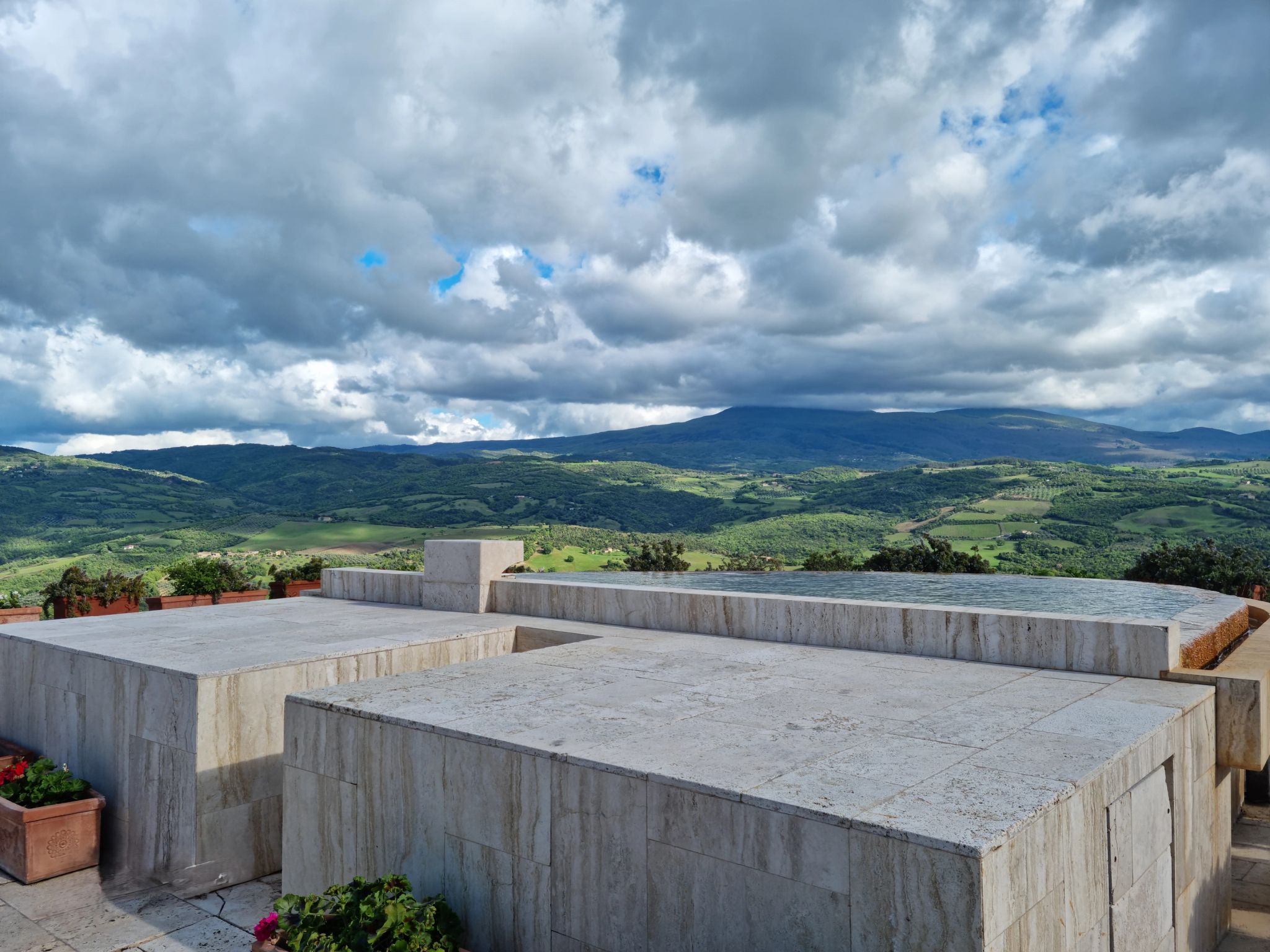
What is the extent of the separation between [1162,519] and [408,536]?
8596 centimetres

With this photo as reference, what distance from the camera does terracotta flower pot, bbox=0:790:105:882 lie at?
8.52m

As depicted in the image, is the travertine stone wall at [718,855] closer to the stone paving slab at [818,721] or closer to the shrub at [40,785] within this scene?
the stone paving slab at [818,721]

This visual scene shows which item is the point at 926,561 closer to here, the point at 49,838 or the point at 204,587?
the point at 204,587

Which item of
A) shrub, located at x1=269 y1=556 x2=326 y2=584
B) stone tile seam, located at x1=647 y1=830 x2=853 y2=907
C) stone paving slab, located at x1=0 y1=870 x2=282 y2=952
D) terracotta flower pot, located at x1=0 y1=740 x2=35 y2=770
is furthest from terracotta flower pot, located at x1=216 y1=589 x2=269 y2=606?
stone tile seam, located at x1=647 y1=830 x2=853 y2=907

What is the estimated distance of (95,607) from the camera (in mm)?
20297

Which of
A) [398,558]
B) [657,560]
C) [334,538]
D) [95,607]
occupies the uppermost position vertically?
[95,607]

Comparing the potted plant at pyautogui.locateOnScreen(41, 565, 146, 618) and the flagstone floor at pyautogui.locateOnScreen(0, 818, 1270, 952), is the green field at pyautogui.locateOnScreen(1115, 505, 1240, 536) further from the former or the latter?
the potted plant at pyautogui.locateOnScreen(41, 565, 146, 618)

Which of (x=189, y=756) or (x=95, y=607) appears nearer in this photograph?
(x=189, y=756)

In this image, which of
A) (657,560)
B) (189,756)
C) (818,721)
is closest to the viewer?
(818,721)

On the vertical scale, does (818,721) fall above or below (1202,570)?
above

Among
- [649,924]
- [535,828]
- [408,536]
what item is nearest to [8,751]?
[535,828]

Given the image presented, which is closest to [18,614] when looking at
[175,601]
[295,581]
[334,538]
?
[175,601]

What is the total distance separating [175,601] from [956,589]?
1884 centimetres

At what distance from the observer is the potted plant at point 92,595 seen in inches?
802
